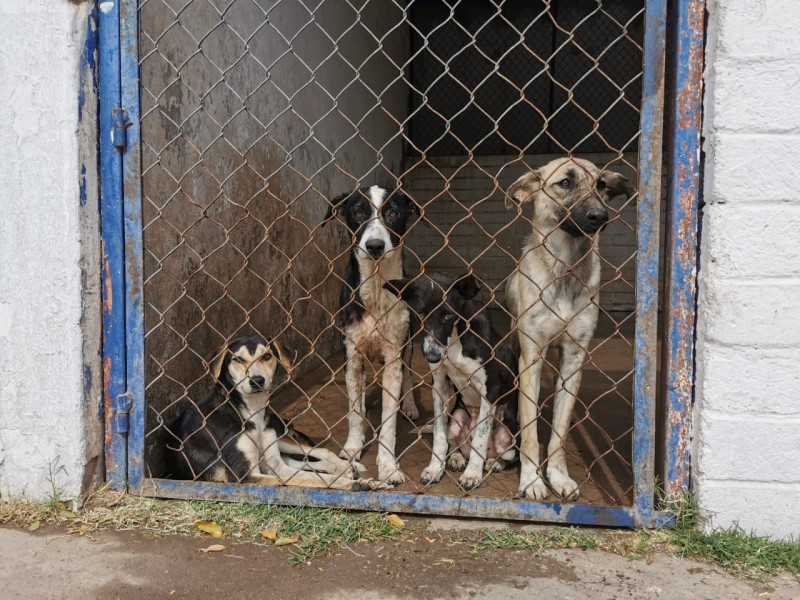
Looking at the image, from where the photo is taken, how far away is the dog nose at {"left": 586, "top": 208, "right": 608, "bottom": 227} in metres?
3.12

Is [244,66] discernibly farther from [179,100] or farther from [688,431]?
[688,431]

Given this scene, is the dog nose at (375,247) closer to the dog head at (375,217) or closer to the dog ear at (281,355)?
the dog head at (375,217)

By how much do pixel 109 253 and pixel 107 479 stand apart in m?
1.03

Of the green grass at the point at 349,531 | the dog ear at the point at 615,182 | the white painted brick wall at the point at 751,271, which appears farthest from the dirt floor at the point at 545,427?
the dog ear at the point at 615,182

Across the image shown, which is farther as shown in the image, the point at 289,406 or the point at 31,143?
the point at 289,406

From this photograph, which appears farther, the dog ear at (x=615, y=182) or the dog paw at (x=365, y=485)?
the dog ear at (x=615, y=182)

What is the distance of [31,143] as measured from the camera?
2.80 meters

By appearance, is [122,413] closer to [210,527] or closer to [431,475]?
[210,527]

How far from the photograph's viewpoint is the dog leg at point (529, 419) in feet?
10.5

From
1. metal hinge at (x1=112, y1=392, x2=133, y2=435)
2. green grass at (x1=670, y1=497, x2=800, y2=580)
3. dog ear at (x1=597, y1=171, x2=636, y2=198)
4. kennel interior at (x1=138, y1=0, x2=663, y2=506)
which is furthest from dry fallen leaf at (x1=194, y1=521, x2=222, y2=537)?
dog ear at (x1=597, y1=171, x2=636, y2=198)

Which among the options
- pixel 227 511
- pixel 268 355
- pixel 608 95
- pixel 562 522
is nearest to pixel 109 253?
pixel 268 355

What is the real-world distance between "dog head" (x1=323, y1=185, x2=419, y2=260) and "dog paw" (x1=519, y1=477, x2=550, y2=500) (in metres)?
1.46

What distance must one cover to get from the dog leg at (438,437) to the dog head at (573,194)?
0.99 metres

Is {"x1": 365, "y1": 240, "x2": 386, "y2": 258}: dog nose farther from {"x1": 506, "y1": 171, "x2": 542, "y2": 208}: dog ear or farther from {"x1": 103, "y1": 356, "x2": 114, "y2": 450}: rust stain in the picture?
{"x1": 103, "y1": 356, "x2": 114, "y2": 450}: rust stain
